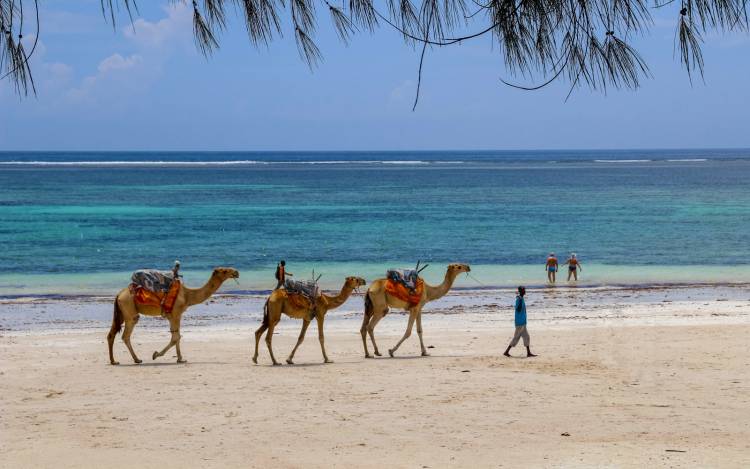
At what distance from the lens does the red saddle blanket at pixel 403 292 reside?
1620 centimetres

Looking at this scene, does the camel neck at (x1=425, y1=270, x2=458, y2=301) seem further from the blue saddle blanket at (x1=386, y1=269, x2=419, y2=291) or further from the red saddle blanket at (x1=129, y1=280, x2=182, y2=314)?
the red saddle blanket at (x1=129, y1=280, x2=182, y2=314)

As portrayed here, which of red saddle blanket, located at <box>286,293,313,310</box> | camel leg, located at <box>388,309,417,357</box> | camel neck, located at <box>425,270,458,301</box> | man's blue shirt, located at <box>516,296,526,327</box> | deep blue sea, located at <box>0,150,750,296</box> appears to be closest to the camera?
red saddle blanket, located at <box>286,293,313,310</box>

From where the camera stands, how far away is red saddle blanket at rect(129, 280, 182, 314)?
15203 millimetres

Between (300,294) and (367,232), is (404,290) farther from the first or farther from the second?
(367,232)

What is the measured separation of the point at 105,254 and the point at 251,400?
29.0m

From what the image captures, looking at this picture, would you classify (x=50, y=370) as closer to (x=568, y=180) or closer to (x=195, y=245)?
(x=195, y=245)

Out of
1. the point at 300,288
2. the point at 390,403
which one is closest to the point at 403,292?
the point at 300,288

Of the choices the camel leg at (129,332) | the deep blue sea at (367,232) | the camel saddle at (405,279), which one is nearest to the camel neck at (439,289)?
the camel saddle at (405,279)

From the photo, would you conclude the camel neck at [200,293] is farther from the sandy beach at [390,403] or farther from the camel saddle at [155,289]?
the sandy beach at [390,403]

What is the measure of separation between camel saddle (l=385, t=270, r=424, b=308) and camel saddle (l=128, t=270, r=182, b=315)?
3.30 m

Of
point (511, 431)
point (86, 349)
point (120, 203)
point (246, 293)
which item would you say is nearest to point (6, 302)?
point (246, 293)

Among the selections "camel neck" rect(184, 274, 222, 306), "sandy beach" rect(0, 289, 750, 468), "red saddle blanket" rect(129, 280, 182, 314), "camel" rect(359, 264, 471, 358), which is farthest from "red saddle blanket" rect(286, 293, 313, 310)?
"red saddle blanket" rect(129, 280, 182, 314)

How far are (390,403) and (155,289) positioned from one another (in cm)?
462

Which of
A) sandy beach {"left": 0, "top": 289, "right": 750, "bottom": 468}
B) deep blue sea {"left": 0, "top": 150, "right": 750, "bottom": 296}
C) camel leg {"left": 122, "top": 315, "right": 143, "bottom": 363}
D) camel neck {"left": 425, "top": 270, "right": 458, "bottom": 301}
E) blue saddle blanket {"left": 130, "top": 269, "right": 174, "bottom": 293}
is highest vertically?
blue saddle blanket {"left": 130, "top": 269, "right": 174, "bottom": 293}
